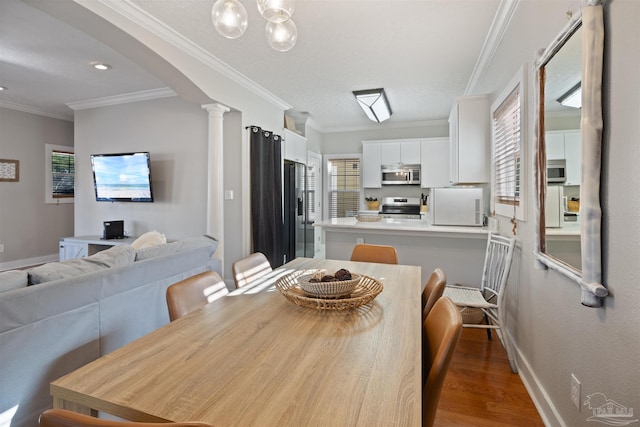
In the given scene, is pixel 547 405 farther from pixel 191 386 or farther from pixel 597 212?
pixel 191 386

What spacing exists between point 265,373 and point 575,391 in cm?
136

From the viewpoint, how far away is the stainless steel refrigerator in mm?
4914

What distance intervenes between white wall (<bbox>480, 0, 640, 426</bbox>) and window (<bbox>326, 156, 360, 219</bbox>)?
4.67m

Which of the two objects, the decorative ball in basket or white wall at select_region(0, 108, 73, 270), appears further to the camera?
white wall at select_region(0, 108, 73, 270)

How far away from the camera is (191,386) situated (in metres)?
0.77

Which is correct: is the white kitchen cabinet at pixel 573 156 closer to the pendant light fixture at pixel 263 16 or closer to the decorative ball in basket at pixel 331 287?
the decorative ball in basket at pixel 331 287

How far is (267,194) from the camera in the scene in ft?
14.0

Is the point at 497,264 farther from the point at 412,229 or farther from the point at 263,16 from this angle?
the point at 263,16

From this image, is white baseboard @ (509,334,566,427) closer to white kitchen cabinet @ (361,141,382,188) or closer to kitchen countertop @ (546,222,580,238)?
kitchen countertop @ (546,222,580,238)

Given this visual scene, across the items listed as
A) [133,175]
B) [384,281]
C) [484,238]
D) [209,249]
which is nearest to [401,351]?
[384,281]

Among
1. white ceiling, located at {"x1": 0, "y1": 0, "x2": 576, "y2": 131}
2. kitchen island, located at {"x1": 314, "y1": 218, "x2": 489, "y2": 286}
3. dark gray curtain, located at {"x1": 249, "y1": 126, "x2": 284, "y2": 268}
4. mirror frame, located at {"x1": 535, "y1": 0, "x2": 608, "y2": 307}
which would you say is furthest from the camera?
dark gray curtain, located at {"x1": 249, "y1": 126, "x2": 284, "y2": 268}

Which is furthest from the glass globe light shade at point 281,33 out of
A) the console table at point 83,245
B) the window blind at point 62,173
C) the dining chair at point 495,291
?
the window blind at point 62,173

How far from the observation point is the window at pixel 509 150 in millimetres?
2008

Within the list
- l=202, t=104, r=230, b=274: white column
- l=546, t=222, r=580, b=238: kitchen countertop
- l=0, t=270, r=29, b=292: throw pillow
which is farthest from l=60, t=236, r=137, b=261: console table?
l=546, t=222, r=580, b=238: kitchen countertop
